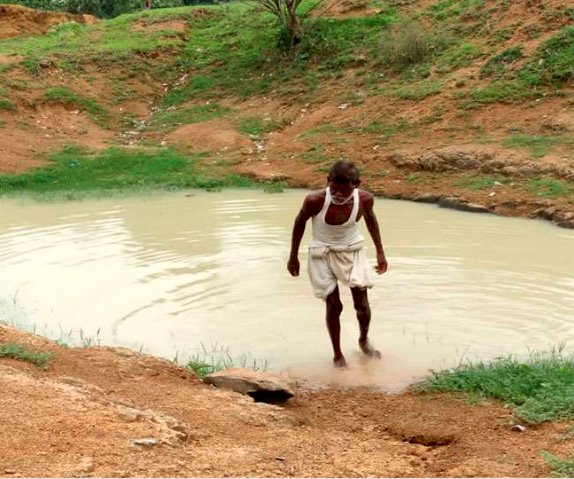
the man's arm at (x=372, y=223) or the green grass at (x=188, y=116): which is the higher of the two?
the green grass at (x=188, y=116)

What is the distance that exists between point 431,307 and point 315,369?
1703 millimetres

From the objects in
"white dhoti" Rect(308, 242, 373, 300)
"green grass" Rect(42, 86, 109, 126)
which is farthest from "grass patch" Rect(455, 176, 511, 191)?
"green grass" Rect(42, 86, 109, 126)

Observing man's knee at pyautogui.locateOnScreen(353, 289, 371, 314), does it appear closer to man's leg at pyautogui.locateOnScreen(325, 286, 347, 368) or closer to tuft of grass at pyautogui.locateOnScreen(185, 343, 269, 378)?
man's leg at pyautogui.locateOnScreen(325, 286, 347, 368)

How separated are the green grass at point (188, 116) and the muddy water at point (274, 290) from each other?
6.80 m

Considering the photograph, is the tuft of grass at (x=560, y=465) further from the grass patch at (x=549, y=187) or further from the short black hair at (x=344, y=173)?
the grass patch at (x=549, y=187)

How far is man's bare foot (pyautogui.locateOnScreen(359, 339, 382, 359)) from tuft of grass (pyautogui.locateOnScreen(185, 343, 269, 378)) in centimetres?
69

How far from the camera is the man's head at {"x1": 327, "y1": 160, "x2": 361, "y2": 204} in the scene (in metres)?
5.43

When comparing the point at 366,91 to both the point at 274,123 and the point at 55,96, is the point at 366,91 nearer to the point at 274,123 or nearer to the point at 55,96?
the point at 274,123

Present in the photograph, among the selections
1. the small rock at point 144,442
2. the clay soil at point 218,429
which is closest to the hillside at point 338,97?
the clay soil at point 218,429

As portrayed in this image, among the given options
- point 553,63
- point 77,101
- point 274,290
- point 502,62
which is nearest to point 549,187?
point 553,63

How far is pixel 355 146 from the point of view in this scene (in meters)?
15.2

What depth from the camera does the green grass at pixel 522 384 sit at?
4480 mm

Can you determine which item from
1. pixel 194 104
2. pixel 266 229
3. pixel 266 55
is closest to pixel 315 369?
pixel 266 229

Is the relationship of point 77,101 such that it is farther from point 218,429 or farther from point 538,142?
point 218,429
